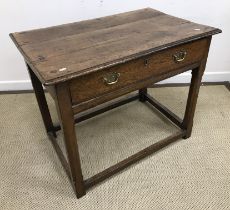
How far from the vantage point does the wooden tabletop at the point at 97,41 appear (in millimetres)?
922

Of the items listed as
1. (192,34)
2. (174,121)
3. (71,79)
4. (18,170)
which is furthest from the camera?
(174,121)

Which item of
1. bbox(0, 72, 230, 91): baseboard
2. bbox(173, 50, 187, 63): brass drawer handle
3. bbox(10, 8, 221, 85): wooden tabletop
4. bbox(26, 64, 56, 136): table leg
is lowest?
bbox(0, 72, 230, 91): baseboard

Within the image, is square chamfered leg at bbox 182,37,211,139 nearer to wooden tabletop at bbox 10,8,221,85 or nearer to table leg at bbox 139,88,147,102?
wooden tabletop at bbox 10,8,221,85

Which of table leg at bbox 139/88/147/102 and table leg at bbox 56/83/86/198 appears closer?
table leg at bbox 56/83/86/198

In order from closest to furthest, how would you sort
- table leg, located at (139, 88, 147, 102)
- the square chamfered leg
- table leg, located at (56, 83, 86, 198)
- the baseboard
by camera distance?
table leg, located at (56, 83, 86, 198), the square chamfered leg, table leg, located at (139, 88, 147, 102), the baseboard

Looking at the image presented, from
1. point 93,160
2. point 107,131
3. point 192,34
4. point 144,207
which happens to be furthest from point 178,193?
point 192,34

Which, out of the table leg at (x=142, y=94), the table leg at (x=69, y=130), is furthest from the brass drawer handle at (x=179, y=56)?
the table leg at (x=142, y=94)

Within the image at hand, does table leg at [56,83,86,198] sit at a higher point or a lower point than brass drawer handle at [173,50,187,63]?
lower

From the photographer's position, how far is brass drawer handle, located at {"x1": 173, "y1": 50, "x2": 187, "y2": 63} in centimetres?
113

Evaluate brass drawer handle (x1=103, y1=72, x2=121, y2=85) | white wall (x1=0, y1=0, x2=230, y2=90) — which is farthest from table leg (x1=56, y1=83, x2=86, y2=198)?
white wall (x1=0, y1=0, x2=230, y2=90)

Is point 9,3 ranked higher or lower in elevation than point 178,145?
higher

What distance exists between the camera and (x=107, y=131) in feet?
5.40

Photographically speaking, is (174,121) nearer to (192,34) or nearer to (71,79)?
(192,34)

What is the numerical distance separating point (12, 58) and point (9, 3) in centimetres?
40
